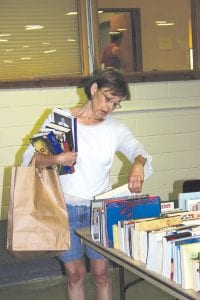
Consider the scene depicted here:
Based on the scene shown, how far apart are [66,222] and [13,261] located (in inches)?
71.6

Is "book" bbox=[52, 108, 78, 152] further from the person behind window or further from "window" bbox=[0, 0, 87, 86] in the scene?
the person behind window

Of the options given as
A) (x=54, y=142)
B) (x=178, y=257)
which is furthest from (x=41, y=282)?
(x=178, y=257)

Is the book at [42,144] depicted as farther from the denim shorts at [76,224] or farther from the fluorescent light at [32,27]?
the fluorescent light at [32,27]

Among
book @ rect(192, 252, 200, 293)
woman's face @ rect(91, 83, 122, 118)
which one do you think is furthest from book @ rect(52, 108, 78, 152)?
book @ rect(192, 252, 200, 293)

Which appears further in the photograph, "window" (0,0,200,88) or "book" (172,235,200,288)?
"window" (0,0,200,88)

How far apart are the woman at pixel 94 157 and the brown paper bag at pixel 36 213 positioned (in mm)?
130

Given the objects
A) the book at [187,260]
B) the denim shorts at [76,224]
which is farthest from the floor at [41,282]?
the book at [187,260]

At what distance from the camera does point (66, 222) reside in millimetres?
2092

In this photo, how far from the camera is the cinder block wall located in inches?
171

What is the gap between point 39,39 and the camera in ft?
14.1

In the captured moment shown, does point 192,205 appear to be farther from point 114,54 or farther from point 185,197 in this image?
point 114,54

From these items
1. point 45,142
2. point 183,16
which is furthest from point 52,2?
point 45,142

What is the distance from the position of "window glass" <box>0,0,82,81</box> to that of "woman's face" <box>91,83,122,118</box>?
2.18 m

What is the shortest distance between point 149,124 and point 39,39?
1.30 metres
